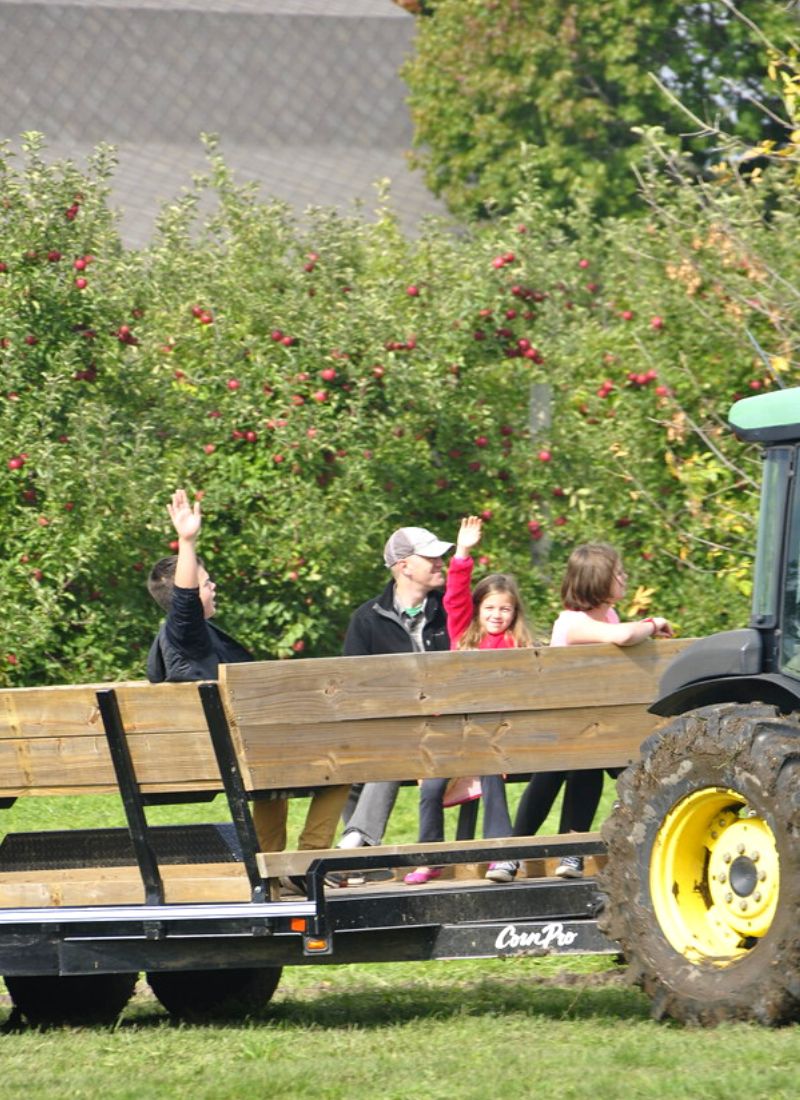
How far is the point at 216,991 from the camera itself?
7844 mm

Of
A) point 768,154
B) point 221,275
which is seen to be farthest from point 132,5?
point 768,154

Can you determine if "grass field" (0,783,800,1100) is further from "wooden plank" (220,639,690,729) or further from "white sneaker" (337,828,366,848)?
"wooden plank" (220,639,690,729)

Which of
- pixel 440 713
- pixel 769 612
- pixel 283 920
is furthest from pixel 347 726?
pixel 769 612

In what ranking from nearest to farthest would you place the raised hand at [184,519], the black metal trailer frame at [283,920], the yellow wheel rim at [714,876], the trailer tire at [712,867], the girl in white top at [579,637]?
the trailer tire at [712,867] < the yellow wheel rim at [714,876] < the black metal trailer frame at [283,920] < the raised hand at [184,519] < the girl in white top at [579,637]

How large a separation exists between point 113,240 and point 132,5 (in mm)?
22172

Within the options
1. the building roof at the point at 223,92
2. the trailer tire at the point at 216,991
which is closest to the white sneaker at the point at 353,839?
the trailer tire at the point at 216,991

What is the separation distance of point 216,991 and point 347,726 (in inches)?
65.1

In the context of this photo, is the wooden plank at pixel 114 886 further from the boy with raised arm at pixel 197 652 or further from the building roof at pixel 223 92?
the building roof at pixel 223 92

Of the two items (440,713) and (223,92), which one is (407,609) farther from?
(223,92)

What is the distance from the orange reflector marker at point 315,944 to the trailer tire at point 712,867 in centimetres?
88

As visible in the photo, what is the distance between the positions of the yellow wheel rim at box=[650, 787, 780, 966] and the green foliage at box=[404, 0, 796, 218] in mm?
29347

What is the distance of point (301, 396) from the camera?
621 inches

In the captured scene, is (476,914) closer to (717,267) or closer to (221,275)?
(717,267)

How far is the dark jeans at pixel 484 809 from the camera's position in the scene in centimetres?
A: 721
